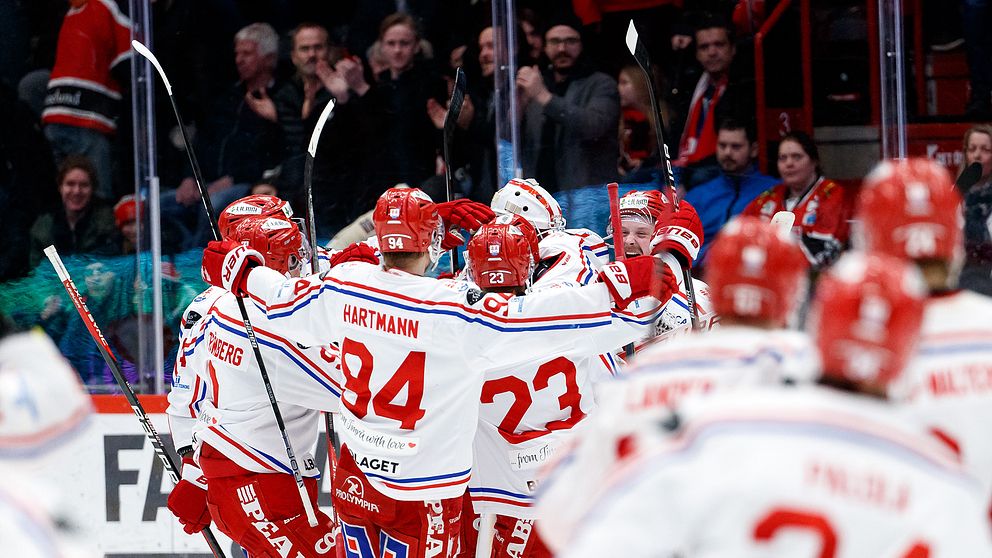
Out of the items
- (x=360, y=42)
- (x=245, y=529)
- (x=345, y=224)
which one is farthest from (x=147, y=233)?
(x=245, y=529)

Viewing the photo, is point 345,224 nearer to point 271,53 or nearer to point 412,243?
point 271,53

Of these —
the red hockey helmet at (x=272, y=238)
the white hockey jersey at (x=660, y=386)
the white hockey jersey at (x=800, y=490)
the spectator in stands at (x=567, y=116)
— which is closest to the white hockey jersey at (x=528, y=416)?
the red hockey helmet at (x=272, y=238)

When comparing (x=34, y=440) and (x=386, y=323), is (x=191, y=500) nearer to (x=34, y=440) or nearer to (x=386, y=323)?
(x=386, y=323)

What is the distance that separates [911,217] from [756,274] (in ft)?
1.48

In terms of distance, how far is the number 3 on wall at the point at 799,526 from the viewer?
6.19ft

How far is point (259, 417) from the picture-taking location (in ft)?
15.6

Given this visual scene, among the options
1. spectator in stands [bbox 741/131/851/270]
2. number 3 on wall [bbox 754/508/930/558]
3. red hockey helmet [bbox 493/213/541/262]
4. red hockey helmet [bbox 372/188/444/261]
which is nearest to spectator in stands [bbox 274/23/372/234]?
spectator in stands [bbox 741/131/851/270]

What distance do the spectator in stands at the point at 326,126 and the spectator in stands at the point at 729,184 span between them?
4.65 feet

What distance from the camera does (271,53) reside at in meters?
6.54

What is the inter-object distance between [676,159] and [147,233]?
2.16m

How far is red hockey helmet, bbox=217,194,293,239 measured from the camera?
15.9ft

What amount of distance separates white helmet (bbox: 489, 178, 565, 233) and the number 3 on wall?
2.99 m

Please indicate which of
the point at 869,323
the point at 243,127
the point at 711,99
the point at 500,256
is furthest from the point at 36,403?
the point at 711,99

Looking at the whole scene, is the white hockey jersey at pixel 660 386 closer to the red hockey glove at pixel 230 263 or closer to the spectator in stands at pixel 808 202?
the red hockey glove at pixel 230 263
